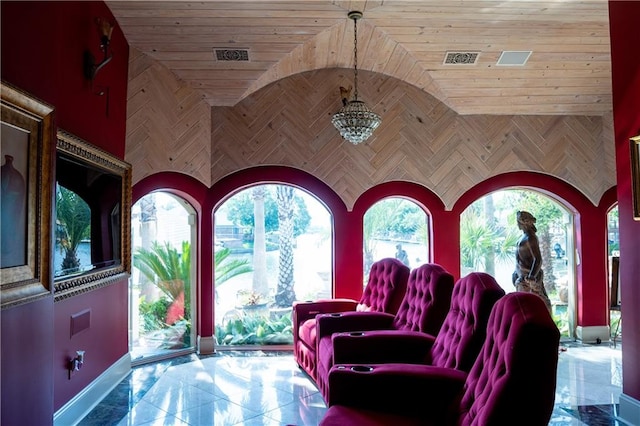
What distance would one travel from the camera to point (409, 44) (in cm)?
467

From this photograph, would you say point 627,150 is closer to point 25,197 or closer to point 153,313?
point 25,197

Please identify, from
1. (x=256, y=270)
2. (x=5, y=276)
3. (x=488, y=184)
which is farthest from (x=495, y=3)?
(x=5, y=276)

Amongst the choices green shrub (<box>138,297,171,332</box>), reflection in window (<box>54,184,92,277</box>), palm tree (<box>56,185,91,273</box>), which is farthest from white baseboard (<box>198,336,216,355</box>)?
palm tree (<box>56,185,91,273</box>)

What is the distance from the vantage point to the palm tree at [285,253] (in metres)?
5.41

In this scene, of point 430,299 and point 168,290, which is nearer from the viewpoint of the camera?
point 430,299

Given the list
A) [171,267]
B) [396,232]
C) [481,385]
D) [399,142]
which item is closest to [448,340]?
[481,385]

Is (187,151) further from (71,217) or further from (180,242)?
(71,217)

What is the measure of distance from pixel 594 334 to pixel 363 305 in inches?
129

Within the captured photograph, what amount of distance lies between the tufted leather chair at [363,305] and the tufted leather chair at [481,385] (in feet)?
5.45

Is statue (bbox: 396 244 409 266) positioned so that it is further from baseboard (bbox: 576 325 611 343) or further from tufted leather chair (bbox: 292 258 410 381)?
baseboard (bbox: 576 325 611 343)

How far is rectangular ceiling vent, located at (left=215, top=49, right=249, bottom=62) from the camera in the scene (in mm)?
4502

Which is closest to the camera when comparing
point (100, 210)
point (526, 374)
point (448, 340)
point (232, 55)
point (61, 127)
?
point (526, 374)

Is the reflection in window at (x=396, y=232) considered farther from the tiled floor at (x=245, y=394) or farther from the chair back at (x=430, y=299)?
the chair back at (x=430, y=299)

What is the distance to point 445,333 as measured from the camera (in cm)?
286
